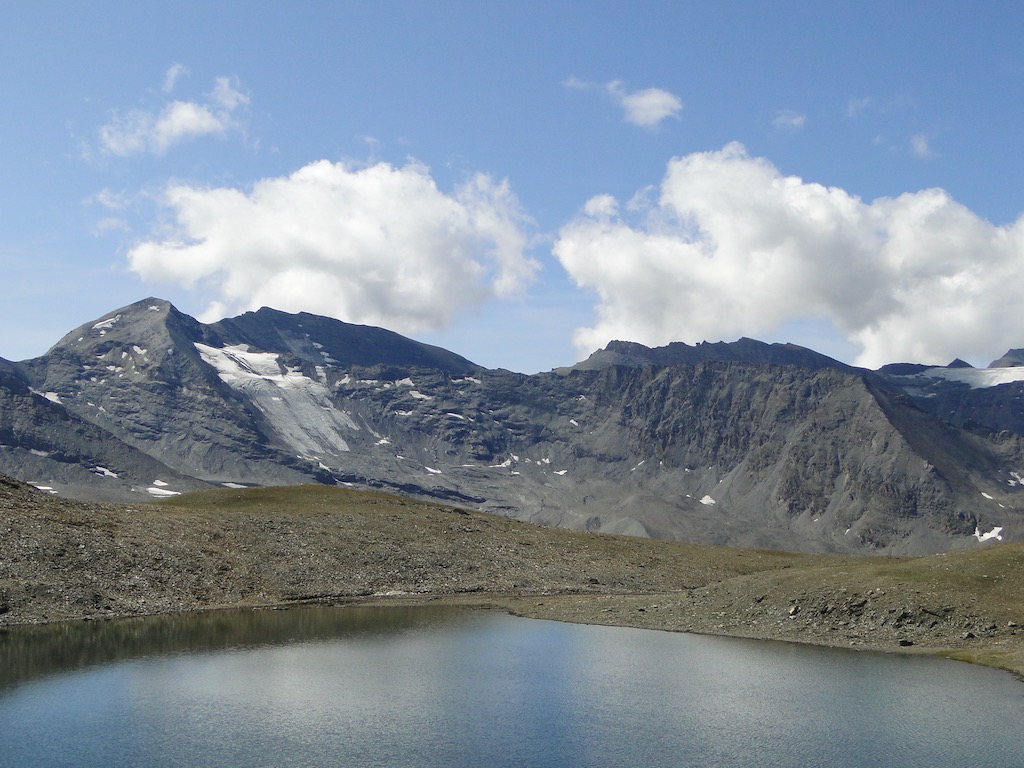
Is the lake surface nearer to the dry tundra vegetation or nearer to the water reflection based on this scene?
the water reflection

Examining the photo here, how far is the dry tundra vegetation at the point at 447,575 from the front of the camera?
76.3 meters

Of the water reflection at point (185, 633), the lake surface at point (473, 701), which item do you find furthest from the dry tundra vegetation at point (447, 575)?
the lake surface at point (473, 701)

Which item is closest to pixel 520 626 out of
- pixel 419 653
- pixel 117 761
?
pixel 419 653

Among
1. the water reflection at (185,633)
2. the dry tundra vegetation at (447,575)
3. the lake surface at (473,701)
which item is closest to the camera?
the lake surface at (473,701)

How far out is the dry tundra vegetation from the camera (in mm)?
76312

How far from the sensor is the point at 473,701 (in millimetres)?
55875

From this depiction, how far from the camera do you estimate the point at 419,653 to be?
230 feet

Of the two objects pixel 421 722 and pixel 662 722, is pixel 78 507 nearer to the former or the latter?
pixel 421 722

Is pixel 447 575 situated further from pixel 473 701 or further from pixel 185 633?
pixel 473 701

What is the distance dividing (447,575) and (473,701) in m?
49.9

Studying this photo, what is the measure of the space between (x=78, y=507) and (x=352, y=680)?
5389cm

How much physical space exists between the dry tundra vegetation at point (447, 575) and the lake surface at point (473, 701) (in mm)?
6220

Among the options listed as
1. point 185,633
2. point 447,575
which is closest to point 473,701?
point 185,633

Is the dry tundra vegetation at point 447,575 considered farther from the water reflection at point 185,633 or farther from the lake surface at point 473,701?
the lake surface at point 473,701
